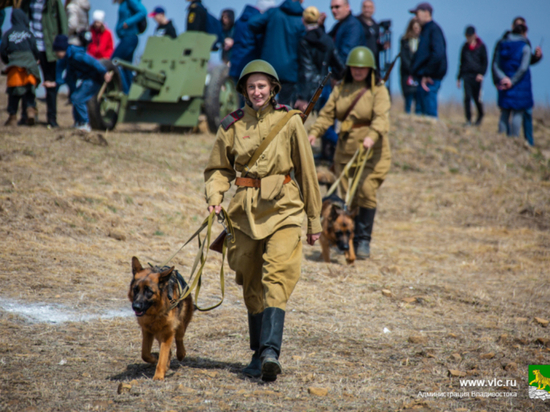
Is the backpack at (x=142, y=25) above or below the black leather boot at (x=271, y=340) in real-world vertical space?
above

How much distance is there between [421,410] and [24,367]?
→ 104 inches

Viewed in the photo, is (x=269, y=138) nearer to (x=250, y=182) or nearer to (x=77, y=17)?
(x=250, y=182)

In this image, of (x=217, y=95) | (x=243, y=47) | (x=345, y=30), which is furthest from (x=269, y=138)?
(x=217, y=95)

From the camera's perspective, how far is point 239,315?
562 cm

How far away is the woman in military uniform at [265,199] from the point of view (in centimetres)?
401

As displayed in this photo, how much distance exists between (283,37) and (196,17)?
445cm

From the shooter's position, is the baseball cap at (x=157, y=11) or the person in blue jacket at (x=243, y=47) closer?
the person in blue jacket at (x=243, y=47)

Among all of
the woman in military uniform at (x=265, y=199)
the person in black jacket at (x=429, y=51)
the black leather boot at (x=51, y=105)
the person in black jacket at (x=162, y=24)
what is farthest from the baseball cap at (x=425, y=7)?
the woman in military uniform at (x=265, y=199)

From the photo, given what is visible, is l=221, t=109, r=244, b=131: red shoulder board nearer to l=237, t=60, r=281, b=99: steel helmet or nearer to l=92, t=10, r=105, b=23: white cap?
l=237, t=60, r=281, b=99: steel helmet

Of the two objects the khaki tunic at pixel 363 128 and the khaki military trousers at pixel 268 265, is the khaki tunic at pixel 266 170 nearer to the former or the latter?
the khaki military trousers at pixel 268 265

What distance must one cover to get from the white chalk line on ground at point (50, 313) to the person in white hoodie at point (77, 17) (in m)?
8.78

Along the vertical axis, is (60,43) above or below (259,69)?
above

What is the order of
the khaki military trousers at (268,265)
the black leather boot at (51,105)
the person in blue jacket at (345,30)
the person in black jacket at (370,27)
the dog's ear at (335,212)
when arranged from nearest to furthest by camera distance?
the khaki military trousers at (268,265) < the dog's ear at (335,212) < the person in blue jacket at (345,30) < the black leather boot at (51,105) < the person in black jacket at (370,27)

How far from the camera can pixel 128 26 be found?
12.8 metres
